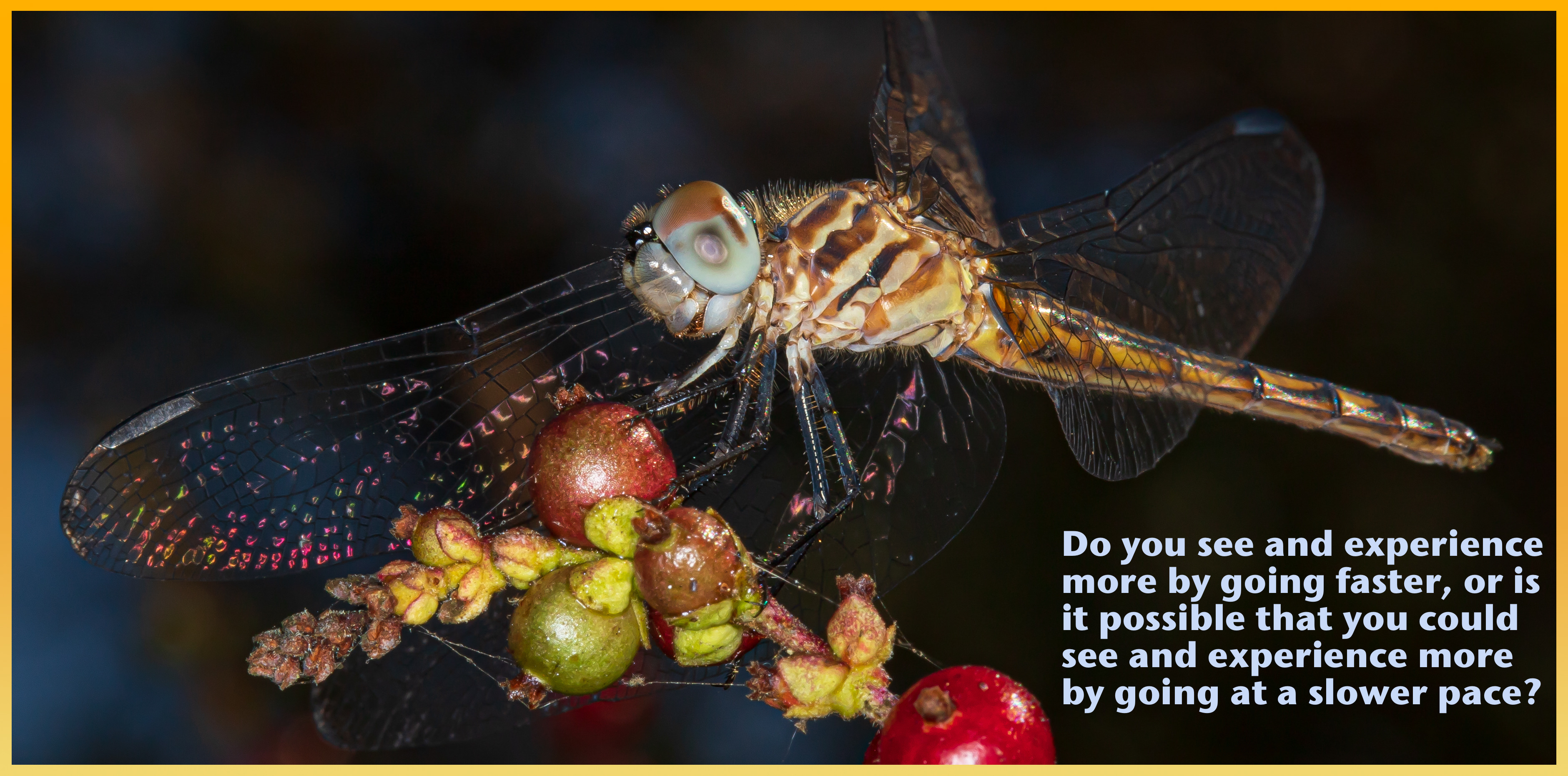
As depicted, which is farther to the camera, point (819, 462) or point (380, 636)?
point (819, 462)

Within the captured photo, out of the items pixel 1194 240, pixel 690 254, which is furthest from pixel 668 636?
pixel 1194 240

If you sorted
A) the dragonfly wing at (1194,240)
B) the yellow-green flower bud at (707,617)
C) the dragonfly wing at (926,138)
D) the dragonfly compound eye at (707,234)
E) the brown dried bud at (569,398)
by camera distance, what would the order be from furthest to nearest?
the dragonfly wing at (1194,240)
the dragonfly wing at (926,138)
the dragonfly compound eye at (707,234)
the brown dried bud at (569,398)
the yellow-green flower bud at (707,617)

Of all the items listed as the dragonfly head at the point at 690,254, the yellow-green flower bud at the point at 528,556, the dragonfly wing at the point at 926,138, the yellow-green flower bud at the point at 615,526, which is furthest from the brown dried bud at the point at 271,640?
the dragonfly wing at the point at 926,138

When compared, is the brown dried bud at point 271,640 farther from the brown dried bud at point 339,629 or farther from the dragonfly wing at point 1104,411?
the dragonfly wing at point 1104,411

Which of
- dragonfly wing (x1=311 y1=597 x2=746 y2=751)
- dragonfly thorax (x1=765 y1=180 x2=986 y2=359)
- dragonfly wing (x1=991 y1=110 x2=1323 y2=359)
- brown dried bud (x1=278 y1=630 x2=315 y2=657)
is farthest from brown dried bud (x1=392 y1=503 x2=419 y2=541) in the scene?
dragonfly wing (x1=991 y1=110 x2=1323 y2=359)

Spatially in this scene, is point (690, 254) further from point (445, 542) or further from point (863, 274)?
point (445, 542)

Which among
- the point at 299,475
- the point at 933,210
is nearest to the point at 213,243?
the point at 299,475
